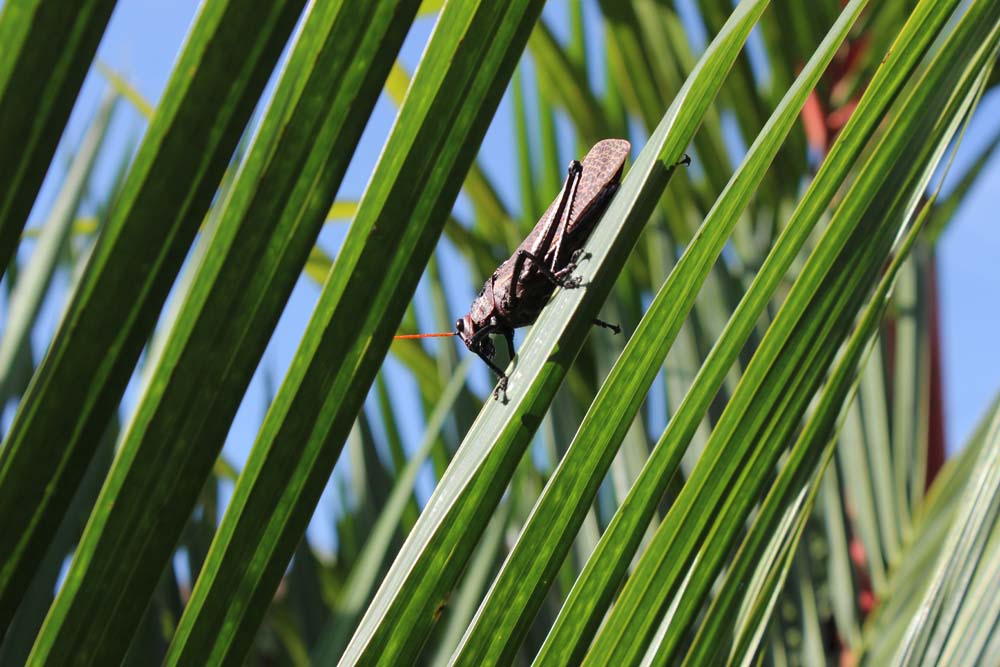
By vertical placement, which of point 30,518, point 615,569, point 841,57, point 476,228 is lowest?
point 30,518

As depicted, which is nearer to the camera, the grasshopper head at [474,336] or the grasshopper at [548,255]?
the grasshopper at [548,255]

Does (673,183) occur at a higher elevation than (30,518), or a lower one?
higher

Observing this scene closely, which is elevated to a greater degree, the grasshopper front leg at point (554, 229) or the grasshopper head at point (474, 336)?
the grasshopper front leg at point (554, 229)

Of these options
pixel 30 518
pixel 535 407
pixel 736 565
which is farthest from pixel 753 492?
pixel 30 518

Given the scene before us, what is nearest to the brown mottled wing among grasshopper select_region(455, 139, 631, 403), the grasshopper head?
grasshopper select_region(455, 139, 631, 403)

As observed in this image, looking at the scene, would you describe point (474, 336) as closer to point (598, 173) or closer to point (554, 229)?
point (554, 229)

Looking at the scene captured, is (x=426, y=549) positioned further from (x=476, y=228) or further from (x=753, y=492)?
(x=476, y=228)

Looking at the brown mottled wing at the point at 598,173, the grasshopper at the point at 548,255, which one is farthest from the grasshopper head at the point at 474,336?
the brown mottled wing at the point at 598,173

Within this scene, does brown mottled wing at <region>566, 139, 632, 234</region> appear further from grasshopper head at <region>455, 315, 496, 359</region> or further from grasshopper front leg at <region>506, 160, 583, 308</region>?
grasshopper head at <region>455, 315, 496, 359</region>

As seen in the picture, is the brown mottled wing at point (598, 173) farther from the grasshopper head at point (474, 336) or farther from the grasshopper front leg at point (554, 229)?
the grasshopper head at point (474, 336)
